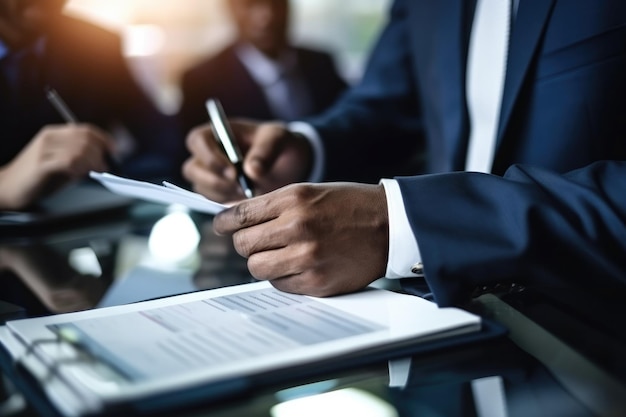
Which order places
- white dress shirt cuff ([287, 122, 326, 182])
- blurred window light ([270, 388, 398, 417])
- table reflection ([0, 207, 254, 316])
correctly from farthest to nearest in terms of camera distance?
white dress shirt cuff ([287, 122, 326, 182]), table reflection ([0, 207, 254, 316]), blurred window light ([270, 388, 398, 417])

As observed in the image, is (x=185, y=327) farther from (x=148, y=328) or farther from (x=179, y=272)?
(x=179, y=272)

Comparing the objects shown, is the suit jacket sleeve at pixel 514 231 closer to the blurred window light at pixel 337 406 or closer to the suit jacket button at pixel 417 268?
the suit jacket button at pixel 417 268

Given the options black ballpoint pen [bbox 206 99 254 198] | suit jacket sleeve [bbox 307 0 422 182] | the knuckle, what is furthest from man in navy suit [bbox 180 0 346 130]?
the knuckle

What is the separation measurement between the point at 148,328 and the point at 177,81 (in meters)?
1.22

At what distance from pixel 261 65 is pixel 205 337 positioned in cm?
127

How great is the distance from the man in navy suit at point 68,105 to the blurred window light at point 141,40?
3 centimetres

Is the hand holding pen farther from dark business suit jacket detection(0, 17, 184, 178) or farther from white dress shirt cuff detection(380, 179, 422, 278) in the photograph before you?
dark business suit jacket detection(0, 17, 184, 178)

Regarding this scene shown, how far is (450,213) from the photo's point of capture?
53 centimetres

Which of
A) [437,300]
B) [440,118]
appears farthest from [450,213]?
[440,118]

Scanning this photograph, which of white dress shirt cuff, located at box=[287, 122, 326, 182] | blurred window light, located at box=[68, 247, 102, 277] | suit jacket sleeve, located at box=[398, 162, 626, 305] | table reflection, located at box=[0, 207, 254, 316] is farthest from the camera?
white dress shirt cuff, located at box=[287, 122, 326, 182]

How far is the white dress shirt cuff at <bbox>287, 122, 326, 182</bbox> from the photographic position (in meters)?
1.14

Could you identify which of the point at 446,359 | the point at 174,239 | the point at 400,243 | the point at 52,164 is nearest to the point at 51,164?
the point at 52,164

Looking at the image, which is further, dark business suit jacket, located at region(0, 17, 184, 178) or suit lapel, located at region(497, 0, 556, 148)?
dark business suit jacket, located at region(0, 17, 184, 178)

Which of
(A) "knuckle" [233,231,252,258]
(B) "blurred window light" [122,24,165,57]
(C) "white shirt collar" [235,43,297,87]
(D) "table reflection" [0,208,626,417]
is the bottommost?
(D) "table reflection" [0,208,626,417]
